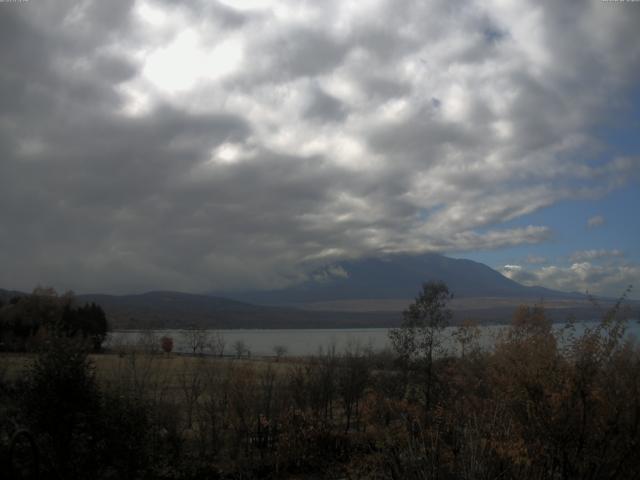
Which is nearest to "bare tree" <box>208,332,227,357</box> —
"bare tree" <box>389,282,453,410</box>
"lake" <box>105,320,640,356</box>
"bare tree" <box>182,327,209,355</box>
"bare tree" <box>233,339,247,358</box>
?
"bare tree" <box>233,339,247,358</box>

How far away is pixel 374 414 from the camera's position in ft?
57.2

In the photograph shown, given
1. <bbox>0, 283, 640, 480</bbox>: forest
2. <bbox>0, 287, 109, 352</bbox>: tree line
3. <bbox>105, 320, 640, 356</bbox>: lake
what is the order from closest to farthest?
<bbox>0, 283, 640, 480</bbox>: forest, <bbox>105, 320, 640, 356</bbox>: lake, <bbox>0, 287, 109, 352</bbox>: tree line

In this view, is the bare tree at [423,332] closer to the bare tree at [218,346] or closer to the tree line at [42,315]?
the bare tree at [218,346]

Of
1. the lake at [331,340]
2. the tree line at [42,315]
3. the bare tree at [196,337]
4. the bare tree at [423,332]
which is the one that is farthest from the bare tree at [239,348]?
the bare tree at [423,332]

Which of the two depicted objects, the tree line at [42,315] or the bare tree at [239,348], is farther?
the tree line at [42,315]

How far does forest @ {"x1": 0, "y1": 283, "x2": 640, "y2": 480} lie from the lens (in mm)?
9789

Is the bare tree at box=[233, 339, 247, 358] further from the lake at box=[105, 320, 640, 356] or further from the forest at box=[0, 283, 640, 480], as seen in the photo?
the forest at box=[0, 283, 640, 480]

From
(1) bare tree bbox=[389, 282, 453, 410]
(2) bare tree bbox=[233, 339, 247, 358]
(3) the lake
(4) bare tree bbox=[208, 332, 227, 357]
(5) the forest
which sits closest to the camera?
(5) the forest

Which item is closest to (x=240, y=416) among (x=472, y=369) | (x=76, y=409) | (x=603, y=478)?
(x=76, y=409)

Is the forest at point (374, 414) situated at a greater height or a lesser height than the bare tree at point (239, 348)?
greater

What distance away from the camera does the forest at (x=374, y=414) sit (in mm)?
9789

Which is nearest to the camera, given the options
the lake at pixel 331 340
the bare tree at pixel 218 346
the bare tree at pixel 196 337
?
the lake at pixel 331 340

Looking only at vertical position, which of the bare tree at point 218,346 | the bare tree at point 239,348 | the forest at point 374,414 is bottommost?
the bare tree at point 239,348

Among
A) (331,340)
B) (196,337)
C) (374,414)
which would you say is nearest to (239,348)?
(196,337)
